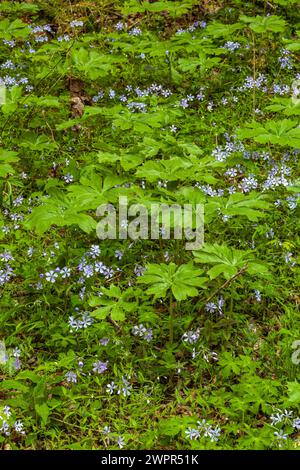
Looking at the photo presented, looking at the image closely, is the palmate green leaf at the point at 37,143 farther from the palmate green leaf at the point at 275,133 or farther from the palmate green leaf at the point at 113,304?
the palmate green leaf at the point at 113,304

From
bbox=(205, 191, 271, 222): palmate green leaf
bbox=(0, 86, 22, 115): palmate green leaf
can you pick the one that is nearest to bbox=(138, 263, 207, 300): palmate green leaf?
bbox=(205, 191, 271, 222): palmate green leaf

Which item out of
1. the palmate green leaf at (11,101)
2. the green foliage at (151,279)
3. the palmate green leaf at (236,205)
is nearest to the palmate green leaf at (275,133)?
the green foliage at (151,279)

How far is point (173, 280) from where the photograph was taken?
3.09 meters

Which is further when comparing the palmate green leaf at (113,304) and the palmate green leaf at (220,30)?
the palmate green leaf at (220,30)

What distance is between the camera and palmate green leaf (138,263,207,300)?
2979 mm

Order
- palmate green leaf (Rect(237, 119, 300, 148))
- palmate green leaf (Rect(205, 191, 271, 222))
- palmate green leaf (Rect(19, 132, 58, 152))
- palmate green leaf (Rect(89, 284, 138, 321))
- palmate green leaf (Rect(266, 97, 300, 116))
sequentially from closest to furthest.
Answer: palmate green leaf (Rect(89, 284, 138, 321)) → palmate green leaf (Rect(205, 191, 271, 222)) → palmate green leaf (Rect(237, 119, 300, 148)) → palmate green leaf (Rect(266, 97, 300, 116)) → palmate green leaf (Rect(19, 132, 58, 152))

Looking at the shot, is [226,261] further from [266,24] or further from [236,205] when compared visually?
[266,24]

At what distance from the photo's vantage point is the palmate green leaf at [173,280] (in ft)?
9.77

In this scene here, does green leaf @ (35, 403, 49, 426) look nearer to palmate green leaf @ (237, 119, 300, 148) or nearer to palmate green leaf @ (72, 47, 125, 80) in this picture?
palmate green leaf @ (237, 119, 300, 148)

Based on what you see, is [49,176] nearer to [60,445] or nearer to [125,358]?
[125,358]

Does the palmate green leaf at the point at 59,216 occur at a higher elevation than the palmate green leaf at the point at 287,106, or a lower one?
lower

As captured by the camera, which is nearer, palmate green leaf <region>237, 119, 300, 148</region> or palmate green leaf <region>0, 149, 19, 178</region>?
palmate green leaf <region>0, 149, 19, 178</region>

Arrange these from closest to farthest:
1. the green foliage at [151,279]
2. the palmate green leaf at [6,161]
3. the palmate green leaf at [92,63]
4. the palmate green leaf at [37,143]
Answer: the green foliage at [151,279] → the palmate green leaf at [6,161] → the palmate green leaf at [37,143] → the palmate green leaf at [92,63]

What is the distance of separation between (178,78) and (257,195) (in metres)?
2.31
